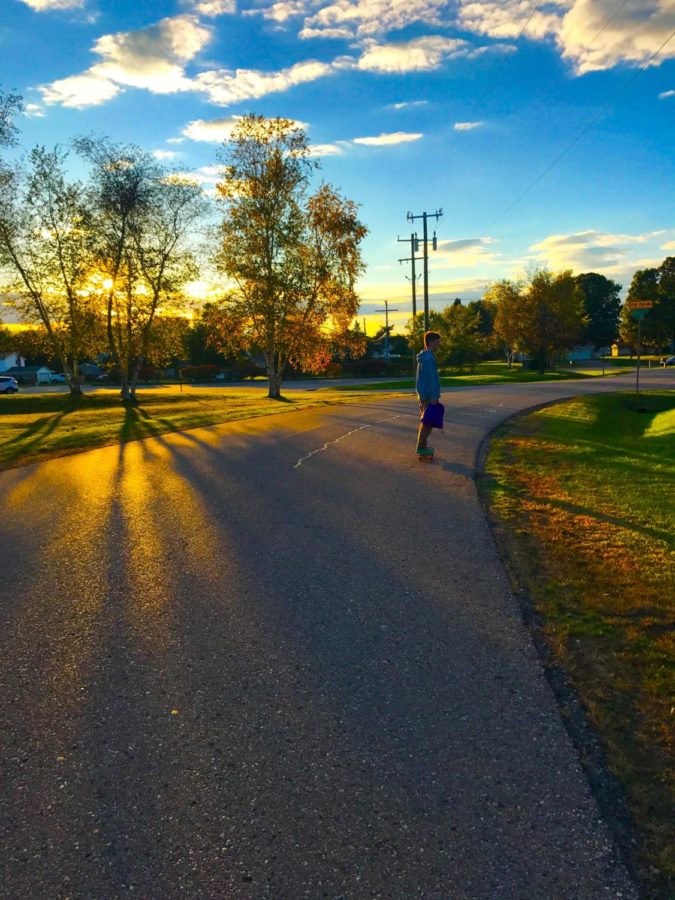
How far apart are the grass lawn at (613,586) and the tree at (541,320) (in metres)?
47.1

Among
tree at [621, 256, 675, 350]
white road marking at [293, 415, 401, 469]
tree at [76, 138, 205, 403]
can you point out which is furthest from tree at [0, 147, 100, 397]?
tree at [621, 256, 675, 350]

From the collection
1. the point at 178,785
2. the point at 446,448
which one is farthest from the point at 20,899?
the point at 446,448

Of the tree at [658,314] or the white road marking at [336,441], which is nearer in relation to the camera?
the white road marking at [336,441]

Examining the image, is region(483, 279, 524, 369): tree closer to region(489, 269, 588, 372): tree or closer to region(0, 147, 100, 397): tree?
region(489, 269, 588, 372): tree

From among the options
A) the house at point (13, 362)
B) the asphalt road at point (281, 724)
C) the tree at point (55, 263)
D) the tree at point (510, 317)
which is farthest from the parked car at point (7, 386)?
the house at point (13, 362)

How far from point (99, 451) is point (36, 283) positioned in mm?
22552

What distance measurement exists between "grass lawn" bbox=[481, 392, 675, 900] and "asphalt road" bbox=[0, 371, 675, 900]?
217 millimetres

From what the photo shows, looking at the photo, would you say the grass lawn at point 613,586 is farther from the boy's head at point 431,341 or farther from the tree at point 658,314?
the tree at point 658,314

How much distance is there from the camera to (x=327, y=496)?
7859mm

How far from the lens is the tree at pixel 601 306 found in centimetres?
9981

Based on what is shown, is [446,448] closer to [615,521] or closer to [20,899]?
[615,521]

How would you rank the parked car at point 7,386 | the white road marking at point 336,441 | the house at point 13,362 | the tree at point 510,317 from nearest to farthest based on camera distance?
the white road marking at point 336,441, the parked car at point 7,386, the tree at point 510,317, the house at point 13,362

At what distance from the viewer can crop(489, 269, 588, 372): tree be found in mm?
55094

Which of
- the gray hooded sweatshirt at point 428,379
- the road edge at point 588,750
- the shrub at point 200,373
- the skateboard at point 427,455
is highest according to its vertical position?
the shrub at point 200,373
